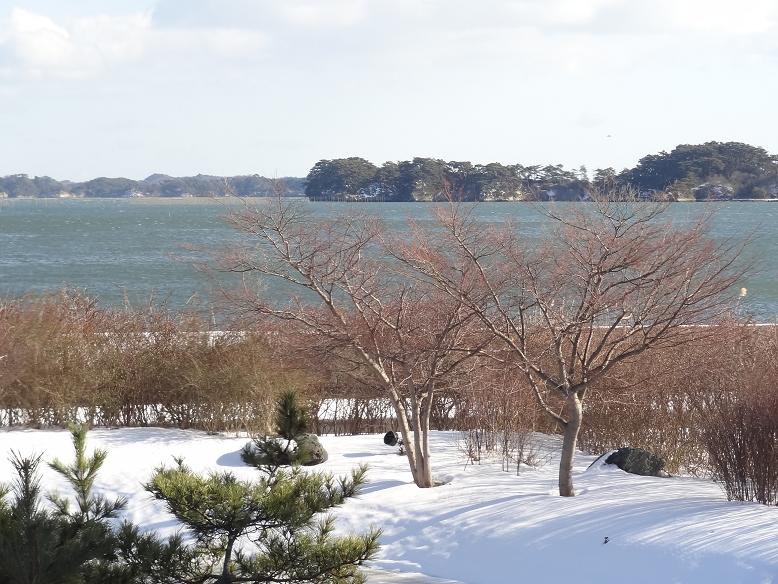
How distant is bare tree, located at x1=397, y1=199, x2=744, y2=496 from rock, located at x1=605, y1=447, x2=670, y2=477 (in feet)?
5.67

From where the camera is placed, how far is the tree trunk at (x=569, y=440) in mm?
10836

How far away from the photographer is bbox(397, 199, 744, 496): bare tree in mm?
10578

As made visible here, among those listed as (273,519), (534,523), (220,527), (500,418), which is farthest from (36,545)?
(500,418)

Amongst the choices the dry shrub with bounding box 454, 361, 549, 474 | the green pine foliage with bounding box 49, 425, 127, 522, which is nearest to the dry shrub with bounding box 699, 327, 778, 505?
the dry shrub with bounding box 454, 361, 549, 474

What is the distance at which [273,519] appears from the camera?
7098mm

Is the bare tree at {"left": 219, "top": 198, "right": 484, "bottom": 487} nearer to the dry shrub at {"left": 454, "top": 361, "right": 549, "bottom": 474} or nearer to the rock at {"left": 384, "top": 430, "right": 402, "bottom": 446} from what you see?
the rock at {"left": 384, "top": 430, "right": 402, "bottom": 446}

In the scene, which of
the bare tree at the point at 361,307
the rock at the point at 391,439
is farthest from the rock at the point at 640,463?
the rock at the point at 391,439

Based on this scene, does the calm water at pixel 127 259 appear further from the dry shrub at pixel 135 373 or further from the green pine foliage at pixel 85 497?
the green pine foliage at pixel 85 497

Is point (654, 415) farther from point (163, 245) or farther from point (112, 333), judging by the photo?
point (163, 245)

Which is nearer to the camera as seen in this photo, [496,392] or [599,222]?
[599,222]

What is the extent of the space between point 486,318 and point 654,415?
445 cm

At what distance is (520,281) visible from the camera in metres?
11.0

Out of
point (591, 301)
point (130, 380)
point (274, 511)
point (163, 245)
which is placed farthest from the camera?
point (163, 245)

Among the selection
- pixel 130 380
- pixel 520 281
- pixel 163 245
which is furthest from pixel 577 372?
pixel 163 245
